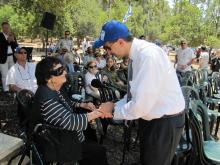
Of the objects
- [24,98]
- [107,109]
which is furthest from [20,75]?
[107,109]

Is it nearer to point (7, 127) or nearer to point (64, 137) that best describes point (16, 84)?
point (7, 127)

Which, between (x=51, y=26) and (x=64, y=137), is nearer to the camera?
(x=64, y=137)

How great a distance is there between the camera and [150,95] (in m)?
2.38

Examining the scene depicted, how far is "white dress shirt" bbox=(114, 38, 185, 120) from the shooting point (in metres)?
2.38

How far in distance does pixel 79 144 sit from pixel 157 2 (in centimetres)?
4445

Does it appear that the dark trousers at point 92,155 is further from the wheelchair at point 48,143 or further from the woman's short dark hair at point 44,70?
the woman's short dark hair at point 44,70

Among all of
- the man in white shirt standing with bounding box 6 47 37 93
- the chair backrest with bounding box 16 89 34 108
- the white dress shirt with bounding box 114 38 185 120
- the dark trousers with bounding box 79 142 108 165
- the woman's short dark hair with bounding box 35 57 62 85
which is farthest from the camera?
the man in white shirt standing with bounding box 6 47 37 93

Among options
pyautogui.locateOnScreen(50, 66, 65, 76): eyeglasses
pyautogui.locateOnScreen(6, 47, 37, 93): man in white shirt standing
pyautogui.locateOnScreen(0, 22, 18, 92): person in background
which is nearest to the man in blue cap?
pyautogui.locateOnScreen(50, 66, 65, 76): eyeglasses

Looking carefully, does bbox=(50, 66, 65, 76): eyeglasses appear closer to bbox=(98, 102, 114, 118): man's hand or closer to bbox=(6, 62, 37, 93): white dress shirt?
bbox=(98, 102, 114, 118): man's hand

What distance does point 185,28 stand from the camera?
29.6 metres

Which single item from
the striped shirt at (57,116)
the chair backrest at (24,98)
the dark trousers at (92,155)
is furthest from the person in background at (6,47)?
the striped shirt at (57,116)

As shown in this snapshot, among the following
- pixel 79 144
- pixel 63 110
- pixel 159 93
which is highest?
pixel 159 93

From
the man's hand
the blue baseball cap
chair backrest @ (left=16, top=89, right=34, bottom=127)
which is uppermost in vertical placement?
the blue baseball cap

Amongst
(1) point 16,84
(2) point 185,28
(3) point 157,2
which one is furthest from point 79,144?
(3) point 157,2
